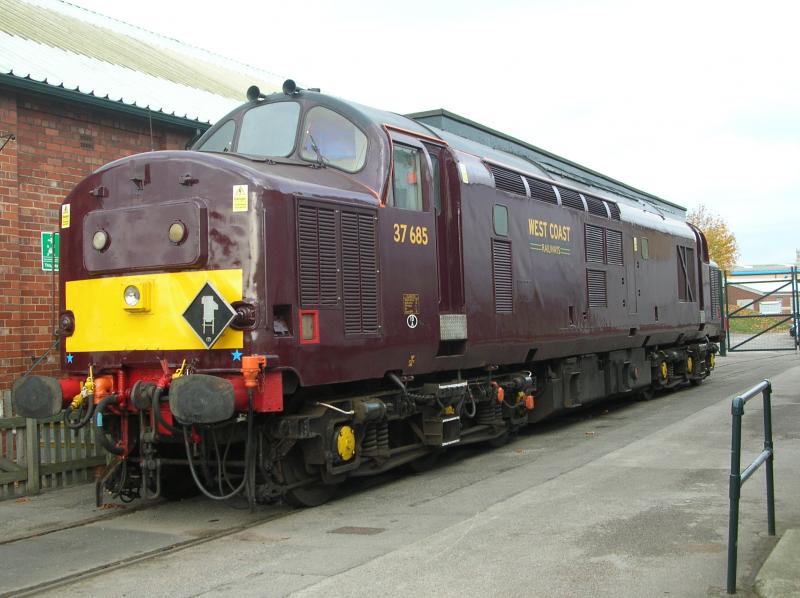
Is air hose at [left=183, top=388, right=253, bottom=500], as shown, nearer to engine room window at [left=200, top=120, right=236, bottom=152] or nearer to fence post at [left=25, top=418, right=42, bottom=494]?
fence post at [left=25, top=418, right=42, bottom=494]

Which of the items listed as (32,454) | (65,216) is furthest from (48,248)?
(32,454)

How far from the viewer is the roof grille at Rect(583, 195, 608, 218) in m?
13.2

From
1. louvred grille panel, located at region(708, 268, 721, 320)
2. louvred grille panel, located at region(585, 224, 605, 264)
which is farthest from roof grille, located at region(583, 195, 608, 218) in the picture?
louvred grille panel, located at region(708, 268, 721, 320)

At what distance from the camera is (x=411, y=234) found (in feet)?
27.8

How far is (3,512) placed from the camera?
7863mm

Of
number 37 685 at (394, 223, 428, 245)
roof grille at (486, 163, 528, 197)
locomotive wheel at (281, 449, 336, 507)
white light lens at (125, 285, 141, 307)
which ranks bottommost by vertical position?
locomotive wheel at (281, 449, 336, 507)

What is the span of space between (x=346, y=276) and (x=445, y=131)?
347 cm

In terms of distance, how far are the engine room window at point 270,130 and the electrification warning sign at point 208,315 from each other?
2.02 m

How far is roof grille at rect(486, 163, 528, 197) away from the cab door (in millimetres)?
1585

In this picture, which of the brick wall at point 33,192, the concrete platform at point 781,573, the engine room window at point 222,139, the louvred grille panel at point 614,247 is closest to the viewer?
the concrete platform at point 781,573

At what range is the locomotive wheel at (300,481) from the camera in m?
7.47

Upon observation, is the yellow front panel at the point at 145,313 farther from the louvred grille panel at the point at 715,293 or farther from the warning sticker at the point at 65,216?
the louvred grille panel at the point at 715,293

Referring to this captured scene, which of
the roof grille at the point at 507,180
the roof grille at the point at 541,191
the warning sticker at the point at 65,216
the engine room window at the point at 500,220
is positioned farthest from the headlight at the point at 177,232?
the roof grille at the point at 541,191

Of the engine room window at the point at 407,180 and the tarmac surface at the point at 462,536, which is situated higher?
the engine room window at the point at 407,180
